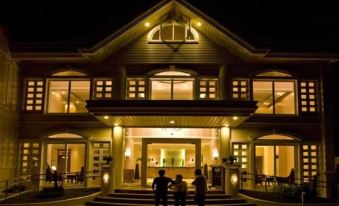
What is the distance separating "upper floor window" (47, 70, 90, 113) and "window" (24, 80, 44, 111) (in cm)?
40

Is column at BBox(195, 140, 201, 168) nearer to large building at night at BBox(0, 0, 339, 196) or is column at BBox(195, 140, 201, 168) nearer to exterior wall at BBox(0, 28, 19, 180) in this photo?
large building at night at BBox(0, 0, 339, 196)

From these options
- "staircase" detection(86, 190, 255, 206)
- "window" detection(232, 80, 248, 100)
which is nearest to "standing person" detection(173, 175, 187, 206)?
"staircase" detection(86, 190, 255, 206)

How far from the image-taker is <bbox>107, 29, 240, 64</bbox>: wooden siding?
889 inches

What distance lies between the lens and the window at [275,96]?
75.1 ft

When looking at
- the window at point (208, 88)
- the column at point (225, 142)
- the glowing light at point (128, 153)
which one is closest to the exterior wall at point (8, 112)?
the glowing light at point (128, 153)

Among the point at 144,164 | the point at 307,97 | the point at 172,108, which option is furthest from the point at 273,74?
the point at 144,164

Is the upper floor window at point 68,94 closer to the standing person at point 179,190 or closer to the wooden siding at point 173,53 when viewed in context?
the wooden siding at point 173,53

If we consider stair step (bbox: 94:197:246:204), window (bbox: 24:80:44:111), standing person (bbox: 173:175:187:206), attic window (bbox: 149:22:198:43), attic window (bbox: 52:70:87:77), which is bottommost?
stair step (bbox: 94:197:246:204)

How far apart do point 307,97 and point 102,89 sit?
1035 cm

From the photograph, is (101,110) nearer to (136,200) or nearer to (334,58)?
(136,200)

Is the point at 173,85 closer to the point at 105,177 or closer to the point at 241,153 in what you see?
the point at 241,153

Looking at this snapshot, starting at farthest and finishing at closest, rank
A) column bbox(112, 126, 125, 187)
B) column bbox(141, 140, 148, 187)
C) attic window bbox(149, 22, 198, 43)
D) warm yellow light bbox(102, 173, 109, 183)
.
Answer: attic window bbox(149, 22, 198, 43), column bbox(141, 140, 148, 187), column bbox(112, 126, 125, 187), warm yellow light bbox(102, 173, 109, 183)

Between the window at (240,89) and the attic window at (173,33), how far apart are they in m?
3.00

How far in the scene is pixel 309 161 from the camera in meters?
22.4
